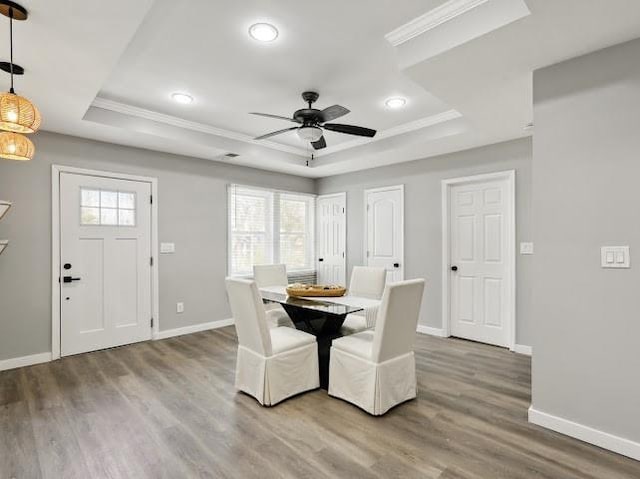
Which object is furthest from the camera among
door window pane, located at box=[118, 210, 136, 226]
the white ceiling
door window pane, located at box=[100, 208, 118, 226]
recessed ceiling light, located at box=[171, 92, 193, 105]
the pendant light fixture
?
door window pane, located at box=[118, 210, 136, 226]

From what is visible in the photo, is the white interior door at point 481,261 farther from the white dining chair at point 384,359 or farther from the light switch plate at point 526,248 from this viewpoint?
the white dining chair at point 384,359

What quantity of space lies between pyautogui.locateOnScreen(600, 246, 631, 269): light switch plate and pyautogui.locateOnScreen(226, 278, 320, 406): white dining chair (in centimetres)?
214

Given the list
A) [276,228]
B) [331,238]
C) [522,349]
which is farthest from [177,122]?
[522,349]

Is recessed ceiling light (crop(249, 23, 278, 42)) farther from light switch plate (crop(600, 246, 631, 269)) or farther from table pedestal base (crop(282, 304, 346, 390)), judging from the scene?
light switch plate (crop(600, 246, 631, 269))

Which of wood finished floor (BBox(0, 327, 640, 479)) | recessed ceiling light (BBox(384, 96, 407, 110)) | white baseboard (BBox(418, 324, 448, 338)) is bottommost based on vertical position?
wood finished floor (BBox(0, 327, 640, 479))

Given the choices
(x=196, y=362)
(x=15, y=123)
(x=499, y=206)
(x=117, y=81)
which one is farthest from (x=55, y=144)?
(x=499, y=206)

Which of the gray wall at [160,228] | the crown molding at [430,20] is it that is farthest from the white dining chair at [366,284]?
the crown molding at [430,20]

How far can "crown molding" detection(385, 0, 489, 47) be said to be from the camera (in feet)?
6.77

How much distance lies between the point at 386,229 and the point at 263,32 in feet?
11.6

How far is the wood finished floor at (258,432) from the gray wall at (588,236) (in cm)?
35

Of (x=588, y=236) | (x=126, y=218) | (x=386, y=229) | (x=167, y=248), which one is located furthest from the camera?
(x=386, y=229)

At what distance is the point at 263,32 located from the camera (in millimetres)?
2385

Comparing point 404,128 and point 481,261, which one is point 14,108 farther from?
point 481,261

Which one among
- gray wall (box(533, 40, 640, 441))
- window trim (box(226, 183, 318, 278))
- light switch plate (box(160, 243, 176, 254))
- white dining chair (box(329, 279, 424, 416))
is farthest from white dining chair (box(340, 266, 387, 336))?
light switch plate (box(160, 243, 176, 254))
